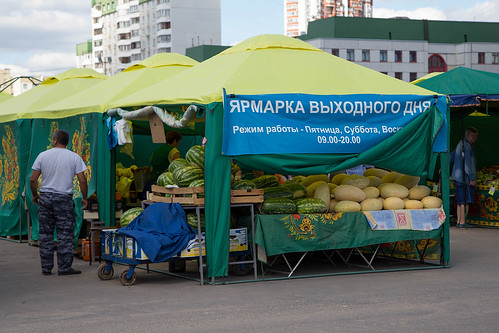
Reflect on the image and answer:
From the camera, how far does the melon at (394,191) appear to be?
1153cm

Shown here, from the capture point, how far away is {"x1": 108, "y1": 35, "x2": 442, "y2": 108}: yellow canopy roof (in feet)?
35.2

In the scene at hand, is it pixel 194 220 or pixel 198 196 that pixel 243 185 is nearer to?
pixel 198 196

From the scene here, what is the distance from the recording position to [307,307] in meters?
8.68

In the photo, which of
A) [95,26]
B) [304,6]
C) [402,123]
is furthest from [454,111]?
[304,6]

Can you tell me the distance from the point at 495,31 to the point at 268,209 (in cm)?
8431

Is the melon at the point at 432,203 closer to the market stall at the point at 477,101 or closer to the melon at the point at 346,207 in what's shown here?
the melon at the point at 346,207

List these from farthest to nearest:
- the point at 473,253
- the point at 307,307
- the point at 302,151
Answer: the point at 473,253, the point at 302,151, the point at 307,307

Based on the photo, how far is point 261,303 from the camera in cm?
896

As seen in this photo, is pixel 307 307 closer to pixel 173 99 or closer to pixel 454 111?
pixel 173 99

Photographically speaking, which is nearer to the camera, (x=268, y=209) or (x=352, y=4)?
(x=268, y=209)

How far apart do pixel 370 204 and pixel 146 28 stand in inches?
5086

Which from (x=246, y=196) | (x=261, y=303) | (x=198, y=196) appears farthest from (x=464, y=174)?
(x=261, y=303)

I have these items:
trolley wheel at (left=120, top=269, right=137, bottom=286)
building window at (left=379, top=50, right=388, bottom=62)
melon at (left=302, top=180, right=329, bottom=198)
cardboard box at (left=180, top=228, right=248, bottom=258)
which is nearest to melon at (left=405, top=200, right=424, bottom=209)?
melon at (left=302, top=180, right=329, bottom=198)

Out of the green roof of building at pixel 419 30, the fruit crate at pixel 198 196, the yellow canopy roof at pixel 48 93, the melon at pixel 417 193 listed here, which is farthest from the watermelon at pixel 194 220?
the green roof of building at pixel 419 30
